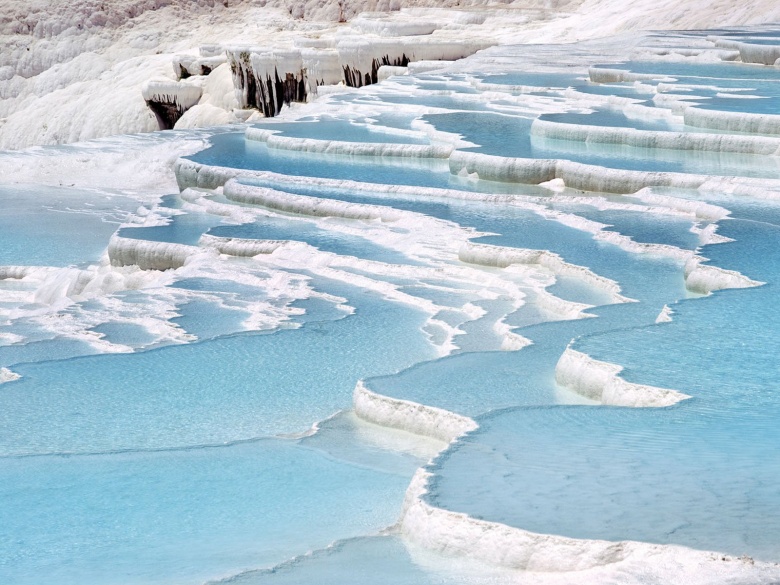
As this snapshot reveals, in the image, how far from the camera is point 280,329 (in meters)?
4.88

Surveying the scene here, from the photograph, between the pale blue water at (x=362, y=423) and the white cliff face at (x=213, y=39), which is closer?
the pale blue water at (x=362, y=423)

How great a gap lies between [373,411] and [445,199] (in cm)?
375

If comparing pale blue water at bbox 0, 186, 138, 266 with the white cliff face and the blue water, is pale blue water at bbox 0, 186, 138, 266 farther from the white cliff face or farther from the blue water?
the white cliff face

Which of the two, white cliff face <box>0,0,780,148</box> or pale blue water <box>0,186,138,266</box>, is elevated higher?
white cliff face <box>0,0,780,148</box>

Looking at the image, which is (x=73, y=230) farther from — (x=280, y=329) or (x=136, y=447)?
(x=136, y=447)

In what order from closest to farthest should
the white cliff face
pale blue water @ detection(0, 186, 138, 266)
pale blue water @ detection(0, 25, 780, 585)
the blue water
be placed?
pale blue water @ detection(0, 25, 780, 585) < pale blue water @ detection(0, 186, 138, 266) < the blue water < the white cliff face

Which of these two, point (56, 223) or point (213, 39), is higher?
point (213, 39)

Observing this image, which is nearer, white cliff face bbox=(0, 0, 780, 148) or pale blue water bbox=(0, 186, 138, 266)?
pale blue water bbox=(0, 186, 138, 266)

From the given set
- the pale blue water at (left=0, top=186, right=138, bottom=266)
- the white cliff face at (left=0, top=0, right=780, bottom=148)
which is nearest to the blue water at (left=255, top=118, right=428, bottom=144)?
Answer: the pale blue water at (left=0, top=186, right=138, bottom=266)

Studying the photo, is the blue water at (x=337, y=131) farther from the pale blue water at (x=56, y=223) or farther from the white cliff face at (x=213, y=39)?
the white cliff face at (x=213, y=39)

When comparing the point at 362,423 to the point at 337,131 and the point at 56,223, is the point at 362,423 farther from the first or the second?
the point at 56,223

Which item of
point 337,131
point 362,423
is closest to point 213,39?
point 337,131

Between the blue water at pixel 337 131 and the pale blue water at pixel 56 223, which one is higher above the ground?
the blue water at pixel 337 131

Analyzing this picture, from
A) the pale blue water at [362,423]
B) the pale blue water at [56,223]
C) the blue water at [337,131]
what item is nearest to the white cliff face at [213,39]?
the blue water at [337,131]
